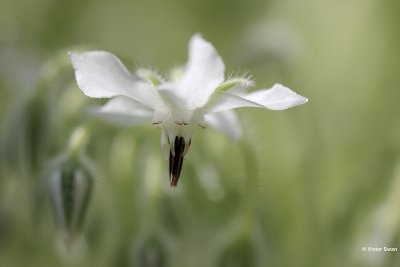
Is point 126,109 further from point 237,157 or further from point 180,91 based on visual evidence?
point 237,157

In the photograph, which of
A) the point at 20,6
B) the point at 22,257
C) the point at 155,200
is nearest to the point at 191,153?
the point at 155,200

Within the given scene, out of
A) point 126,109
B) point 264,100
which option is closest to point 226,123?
point 126,109

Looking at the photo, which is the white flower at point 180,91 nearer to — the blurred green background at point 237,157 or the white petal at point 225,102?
the white petal at point 225,102

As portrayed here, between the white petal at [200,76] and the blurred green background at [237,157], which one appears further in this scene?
the blurred green background at [237,157]

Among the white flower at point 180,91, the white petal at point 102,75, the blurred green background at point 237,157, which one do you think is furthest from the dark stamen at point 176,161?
the blurred green background at point 237,157

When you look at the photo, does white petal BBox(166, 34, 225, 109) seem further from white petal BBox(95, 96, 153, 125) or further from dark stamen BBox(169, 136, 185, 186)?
white petal BBox(95, 96, 153, 125)

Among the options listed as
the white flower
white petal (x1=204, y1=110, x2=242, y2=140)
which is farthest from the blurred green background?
the white flower

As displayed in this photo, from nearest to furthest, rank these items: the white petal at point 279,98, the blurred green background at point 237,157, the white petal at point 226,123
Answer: the white petal at point 279,98
the white petal at point 226,123
the blurred green background at point 237,157
